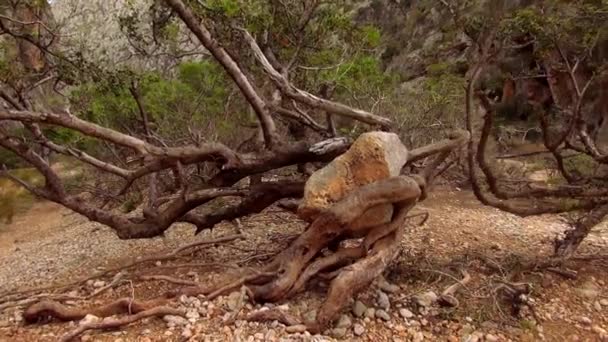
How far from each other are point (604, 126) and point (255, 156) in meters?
16.5

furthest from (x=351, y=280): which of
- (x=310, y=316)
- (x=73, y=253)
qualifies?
(x=73, y=253)

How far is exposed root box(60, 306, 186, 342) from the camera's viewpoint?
3.61 metres

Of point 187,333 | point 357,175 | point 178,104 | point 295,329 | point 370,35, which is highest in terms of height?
point 370,35

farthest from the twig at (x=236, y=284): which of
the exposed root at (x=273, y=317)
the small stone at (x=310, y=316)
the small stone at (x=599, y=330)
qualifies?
the small stone at (x=599, y=330)

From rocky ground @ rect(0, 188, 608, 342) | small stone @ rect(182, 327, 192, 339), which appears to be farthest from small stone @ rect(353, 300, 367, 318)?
small stone @ rect(182, 327, 192, 339)

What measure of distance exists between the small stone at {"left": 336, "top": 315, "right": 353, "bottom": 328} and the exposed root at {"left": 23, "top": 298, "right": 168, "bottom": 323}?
4.75 feet

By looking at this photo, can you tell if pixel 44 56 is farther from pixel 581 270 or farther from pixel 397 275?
pixel 581 270

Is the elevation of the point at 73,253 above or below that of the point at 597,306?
above

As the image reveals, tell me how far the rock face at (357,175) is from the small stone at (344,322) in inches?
29.7

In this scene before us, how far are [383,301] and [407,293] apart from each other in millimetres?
342

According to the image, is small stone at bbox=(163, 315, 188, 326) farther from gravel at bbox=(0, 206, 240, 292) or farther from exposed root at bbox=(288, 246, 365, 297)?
gravel at bbox=(0, 206, 240, 292)

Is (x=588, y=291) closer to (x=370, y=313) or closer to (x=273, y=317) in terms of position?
(x=370, y=313)

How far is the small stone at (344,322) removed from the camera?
3854 millimetres

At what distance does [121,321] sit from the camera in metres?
3.78
